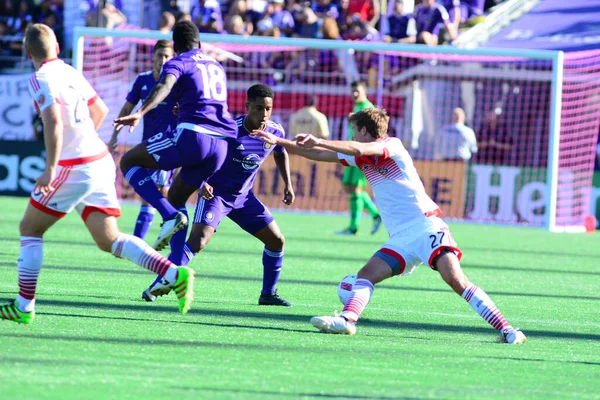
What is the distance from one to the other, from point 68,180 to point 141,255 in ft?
2.17

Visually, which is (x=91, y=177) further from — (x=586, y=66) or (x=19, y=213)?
(x=586, y=66)

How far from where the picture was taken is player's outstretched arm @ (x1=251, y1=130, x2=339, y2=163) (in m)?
6.72

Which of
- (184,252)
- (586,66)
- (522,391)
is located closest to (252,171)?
(184,252)

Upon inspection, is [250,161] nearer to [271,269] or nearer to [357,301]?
[271,269]

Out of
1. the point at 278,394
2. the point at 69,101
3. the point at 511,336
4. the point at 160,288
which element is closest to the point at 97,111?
the point at 69,101

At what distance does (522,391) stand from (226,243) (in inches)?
355

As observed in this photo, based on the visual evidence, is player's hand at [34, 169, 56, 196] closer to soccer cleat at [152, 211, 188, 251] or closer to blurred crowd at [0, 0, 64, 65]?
soccer cleat at [152, 211, 188, 251]

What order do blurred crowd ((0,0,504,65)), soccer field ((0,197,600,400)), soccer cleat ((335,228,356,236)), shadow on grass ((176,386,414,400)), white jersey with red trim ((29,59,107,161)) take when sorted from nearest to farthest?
shadow on grass ((176,386,414,400)) < soccer field ((0,197,600,400)) < white jersey with red trim ((29,59,107,161)) < soccer cleat ((335,228,356,236)) < blurred crowd ((0,0,504,65))

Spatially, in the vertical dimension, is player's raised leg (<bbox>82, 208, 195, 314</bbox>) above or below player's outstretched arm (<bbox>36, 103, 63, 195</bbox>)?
below

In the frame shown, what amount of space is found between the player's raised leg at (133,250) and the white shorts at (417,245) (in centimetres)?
134

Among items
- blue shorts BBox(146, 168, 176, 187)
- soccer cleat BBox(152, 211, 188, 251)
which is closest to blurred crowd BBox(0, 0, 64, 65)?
blue shorts BBox(146, 168, 176, 187)

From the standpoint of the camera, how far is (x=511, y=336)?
274 inches

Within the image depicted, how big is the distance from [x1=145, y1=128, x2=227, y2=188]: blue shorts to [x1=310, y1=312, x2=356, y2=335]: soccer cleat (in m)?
1.78

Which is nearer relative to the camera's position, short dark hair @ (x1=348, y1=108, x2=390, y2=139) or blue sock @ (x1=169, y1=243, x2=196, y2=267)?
short dark hair @ (x1=348, y1=108, x2=390, y2=139)
